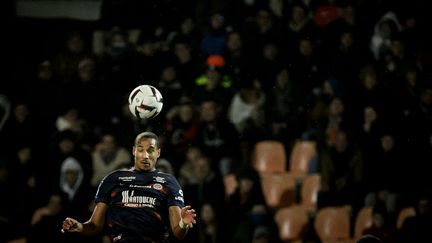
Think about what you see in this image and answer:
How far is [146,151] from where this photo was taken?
680 cm

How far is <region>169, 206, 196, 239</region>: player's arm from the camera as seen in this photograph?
6352 millimetres

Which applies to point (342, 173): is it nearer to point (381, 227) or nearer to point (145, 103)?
point (381, 227)

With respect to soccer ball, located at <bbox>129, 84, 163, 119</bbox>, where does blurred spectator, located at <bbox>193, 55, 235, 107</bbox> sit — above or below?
above

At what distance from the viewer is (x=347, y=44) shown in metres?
12.9

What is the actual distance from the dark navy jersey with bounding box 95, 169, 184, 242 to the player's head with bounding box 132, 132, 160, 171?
0.21ft

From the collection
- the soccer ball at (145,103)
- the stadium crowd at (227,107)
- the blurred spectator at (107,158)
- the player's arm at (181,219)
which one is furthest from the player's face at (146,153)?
the blurred spectator at (107,158)

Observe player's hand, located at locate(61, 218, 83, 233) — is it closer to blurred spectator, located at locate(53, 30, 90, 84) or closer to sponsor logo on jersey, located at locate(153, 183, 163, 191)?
sponsor logo on jersey, located at locate(153, 183, 163, 191)

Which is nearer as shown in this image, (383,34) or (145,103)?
(145,103)

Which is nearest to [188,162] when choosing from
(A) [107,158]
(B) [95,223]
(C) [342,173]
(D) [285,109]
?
(A) [107,158]

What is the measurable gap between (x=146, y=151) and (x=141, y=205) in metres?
0.44

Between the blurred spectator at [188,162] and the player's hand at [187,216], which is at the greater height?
the blurred spectator at [188,162]

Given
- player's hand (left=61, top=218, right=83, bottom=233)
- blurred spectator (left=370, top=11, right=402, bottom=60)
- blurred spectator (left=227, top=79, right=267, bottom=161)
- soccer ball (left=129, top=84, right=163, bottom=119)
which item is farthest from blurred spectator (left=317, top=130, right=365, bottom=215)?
player's hand (left=61, top=218, right=83, bottom=233)

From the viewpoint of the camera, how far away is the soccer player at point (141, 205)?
6574 millimetres

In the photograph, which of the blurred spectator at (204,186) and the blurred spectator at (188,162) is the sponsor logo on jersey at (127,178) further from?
the blurred spectator at (188,162)
